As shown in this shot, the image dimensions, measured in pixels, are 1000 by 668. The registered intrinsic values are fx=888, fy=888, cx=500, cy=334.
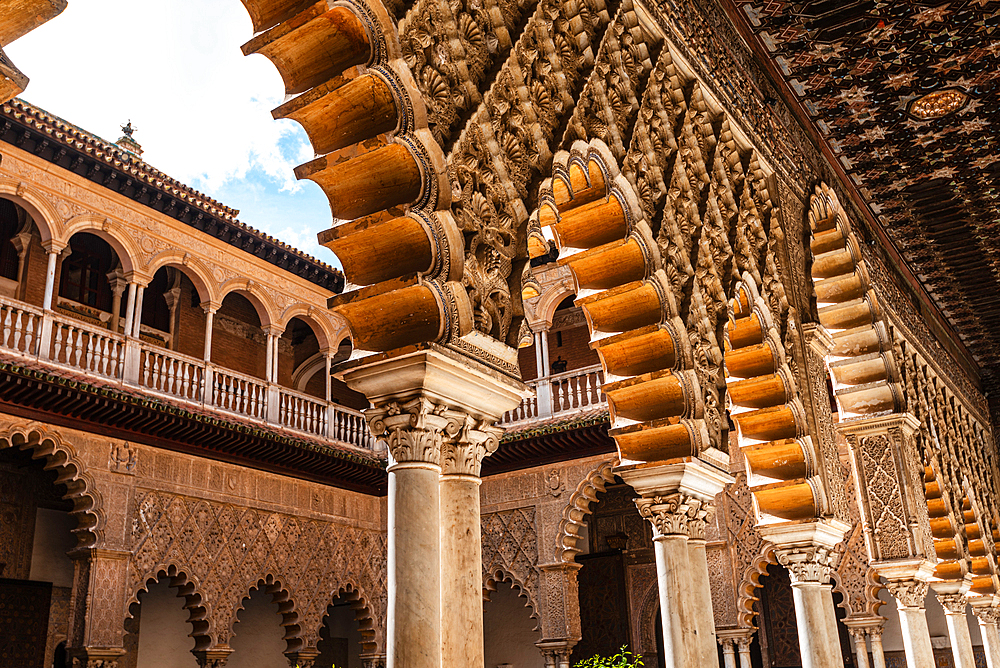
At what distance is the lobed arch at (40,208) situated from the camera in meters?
9.51

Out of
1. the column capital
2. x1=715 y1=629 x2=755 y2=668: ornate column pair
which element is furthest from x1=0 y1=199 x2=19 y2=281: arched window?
x1=715 y1=629 x2=755 y2=668: ornate column pair

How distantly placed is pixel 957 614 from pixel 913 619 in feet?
7.65

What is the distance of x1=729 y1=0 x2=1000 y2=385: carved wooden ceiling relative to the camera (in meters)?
5.94

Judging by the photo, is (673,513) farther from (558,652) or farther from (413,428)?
(558,652)

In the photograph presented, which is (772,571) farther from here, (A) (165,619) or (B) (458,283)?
(B) (458,283)

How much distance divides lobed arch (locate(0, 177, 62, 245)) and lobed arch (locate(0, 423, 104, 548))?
2239 millimetres

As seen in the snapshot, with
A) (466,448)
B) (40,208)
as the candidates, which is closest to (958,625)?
(466,448)

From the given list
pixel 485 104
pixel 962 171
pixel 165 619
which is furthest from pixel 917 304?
pixel 165 619

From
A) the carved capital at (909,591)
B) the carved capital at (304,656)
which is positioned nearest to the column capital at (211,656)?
the carved capital at (304,656)

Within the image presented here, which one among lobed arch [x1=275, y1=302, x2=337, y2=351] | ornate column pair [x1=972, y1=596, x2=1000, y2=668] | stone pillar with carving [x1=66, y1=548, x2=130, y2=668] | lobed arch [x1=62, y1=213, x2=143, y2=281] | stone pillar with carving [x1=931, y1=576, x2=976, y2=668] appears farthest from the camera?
lobed arch [x1=275, y1=302, x2=337, y2=351]

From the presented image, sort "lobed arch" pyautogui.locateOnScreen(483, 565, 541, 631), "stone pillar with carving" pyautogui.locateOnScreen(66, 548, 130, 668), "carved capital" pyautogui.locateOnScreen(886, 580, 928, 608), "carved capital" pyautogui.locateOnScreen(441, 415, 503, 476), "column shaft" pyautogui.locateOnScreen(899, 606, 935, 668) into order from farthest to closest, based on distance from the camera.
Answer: "lobed arch" pyautogui.locateOnScreen(483, 565, 541, 631) → "stone pillar with carving" pyautogui.locateOnScreen(66, 548, 130, 668) → "column shaft" pyautogui.locateOnScreen(899, 606, 935, 668) → "carved capital" pyautogui.locateOnScreen(886, 580, 928, 608) → "carved capital" pyautogui.locateOnScreen(441, 415, 503, 476)

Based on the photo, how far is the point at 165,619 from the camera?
11891 millimetres

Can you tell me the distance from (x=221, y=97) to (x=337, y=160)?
61.7ft

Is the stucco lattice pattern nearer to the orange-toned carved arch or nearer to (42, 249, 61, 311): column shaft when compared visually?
(42, 249, 61, 311): column shaft
